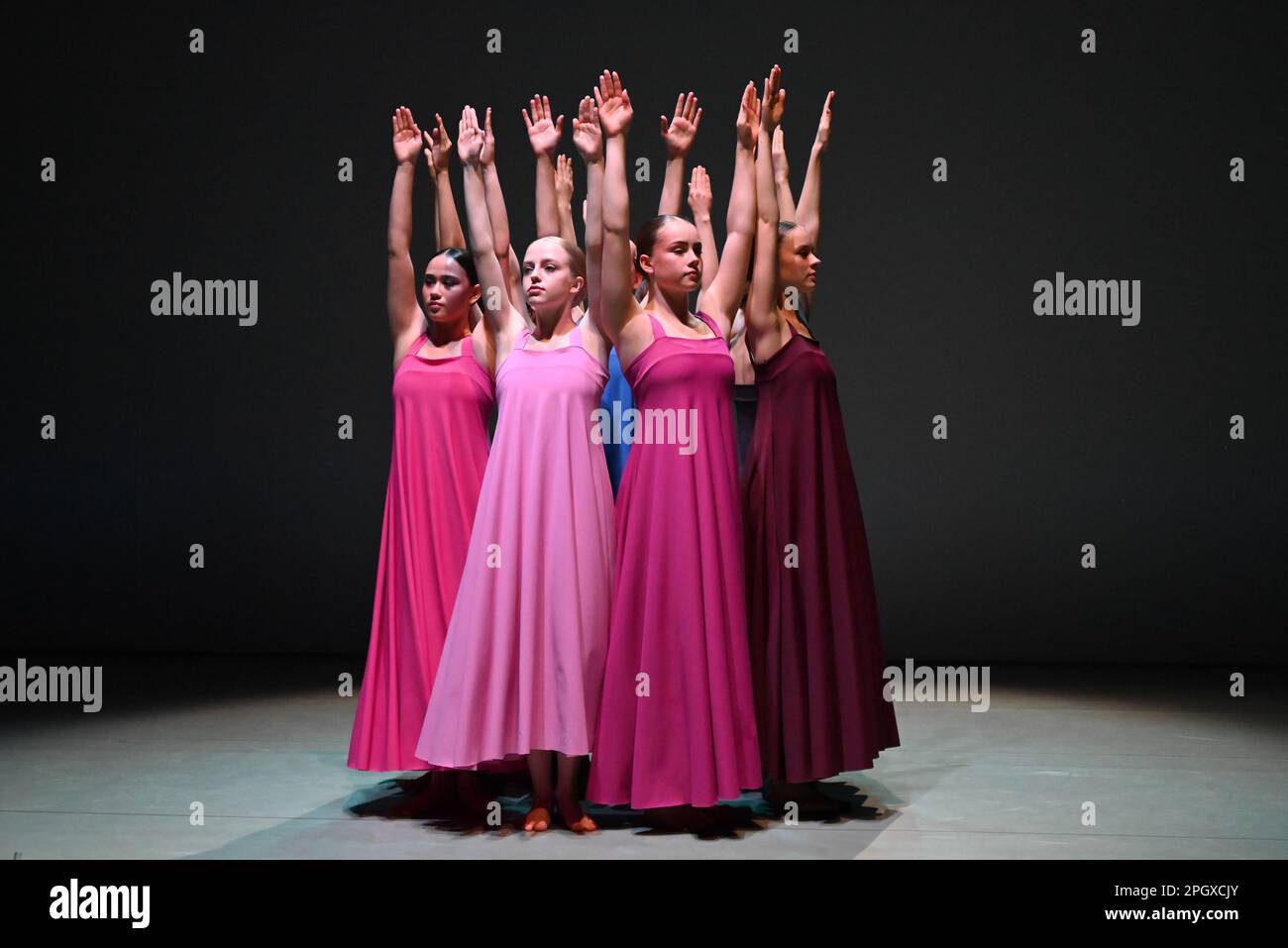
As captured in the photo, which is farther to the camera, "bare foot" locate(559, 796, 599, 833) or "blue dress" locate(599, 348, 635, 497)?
"blue dress" locate(599, 348, 635, 497)

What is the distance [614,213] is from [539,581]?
3.31 ft

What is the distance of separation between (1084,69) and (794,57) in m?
1.52

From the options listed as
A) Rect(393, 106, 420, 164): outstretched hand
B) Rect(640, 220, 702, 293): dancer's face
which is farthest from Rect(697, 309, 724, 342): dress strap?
Rect(393, 106, 420, 164): outstretched hand

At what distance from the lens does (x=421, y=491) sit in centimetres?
402

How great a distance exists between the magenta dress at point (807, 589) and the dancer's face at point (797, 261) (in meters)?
0.21

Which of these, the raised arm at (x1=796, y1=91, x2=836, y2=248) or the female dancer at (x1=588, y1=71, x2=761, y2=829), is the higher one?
the raised arm at (x1=796, y1=91, x2=836, y2=248)

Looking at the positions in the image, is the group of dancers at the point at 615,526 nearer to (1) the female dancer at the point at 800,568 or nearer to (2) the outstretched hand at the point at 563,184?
(1) the female dancer at the point at 800,568

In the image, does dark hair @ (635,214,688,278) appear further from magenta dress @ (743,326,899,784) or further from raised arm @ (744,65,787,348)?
magenta dress @ (743,326,899,784)

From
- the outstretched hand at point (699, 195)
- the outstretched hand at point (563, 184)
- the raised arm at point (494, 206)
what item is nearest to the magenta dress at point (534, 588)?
the raised arm at point (494, 206)

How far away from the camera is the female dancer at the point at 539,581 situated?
353 centimetres

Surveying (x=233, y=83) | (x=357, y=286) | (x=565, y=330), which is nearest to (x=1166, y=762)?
(x=565, y=330)

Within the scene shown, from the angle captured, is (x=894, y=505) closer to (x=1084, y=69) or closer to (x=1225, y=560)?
(x=1225, y=560)

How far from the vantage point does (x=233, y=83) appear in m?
7.30

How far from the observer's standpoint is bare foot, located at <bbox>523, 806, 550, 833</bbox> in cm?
354
